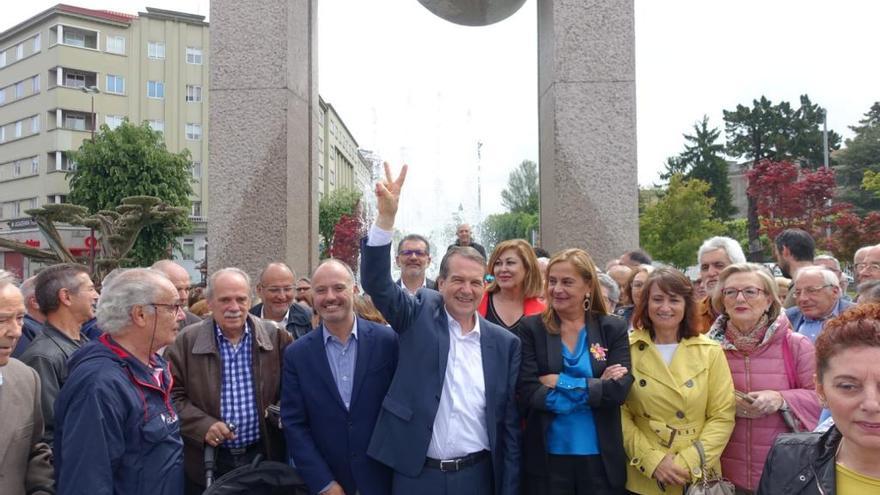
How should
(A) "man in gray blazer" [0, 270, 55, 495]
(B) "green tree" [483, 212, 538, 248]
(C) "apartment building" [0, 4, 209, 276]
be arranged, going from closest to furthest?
(A) "man in gray blazer" [0, 270, 55, 495] < (C) "apartment building" [0, 4, 209, 276] < (B) "green tree" [483, 212, 538, 248]

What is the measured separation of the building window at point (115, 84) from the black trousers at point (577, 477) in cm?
5757

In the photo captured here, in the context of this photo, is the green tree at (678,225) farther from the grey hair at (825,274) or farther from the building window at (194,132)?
the building window at (194,132)

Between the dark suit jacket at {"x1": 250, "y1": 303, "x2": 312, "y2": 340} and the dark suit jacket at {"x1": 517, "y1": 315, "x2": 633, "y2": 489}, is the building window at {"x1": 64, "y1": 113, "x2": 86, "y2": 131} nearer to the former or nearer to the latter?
the dark suit jacket at {"x1": 250, "y1": 303, "x2": 312, "y2": 340}

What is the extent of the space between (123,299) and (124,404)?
518 millimetres

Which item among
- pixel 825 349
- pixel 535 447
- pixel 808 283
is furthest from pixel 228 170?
→ pixel 825 349

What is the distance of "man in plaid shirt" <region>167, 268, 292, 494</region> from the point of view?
384 cm

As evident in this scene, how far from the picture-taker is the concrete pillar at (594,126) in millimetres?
7621

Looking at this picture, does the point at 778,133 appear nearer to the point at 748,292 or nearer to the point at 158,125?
the point at 158,125

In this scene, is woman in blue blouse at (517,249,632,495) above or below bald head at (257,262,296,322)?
below

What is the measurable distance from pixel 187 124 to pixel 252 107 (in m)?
50.8

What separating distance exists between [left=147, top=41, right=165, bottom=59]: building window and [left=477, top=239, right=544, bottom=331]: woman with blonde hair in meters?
56.4

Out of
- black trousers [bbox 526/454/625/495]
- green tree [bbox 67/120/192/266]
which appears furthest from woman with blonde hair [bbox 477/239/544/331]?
green tree [bbox 67/120/192/266]

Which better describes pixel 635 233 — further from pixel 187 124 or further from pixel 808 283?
pixel 187 124

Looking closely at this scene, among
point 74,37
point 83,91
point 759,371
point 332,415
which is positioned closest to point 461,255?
point 332,415
